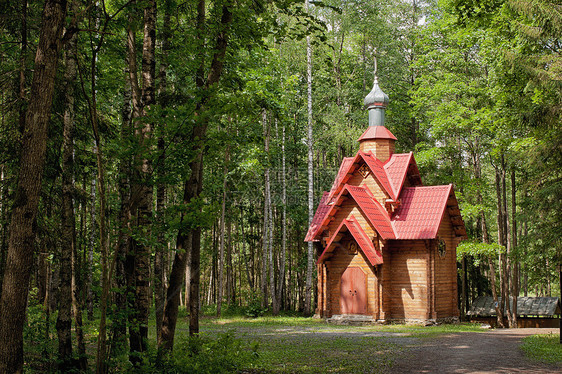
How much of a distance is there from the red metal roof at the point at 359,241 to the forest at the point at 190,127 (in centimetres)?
455

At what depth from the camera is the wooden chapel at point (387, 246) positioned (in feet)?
73.4

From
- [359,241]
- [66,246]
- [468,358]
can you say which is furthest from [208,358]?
[359,241]

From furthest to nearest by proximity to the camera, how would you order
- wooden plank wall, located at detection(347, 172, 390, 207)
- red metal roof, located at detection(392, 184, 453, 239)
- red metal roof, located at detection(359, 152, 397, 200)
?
1. wooden plank wall, located at detection(347, 172, 390, 207)
2. red metal roof, located at detection(359, 152, 397, 200)
3. red metal roof, located at detection(392, 184, 453, 239)

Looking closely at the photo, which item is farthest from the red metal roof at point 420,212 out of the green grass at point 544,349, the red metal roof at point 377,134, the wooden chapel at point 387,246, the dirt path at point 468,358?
the green grass at point 544,349

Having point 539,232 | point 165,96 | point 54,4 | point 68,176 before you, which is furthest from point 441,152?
point 54,4

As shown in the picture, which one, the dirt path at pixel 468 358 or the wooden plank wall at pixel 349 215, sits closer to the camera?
the dirt path at pixel 468 358

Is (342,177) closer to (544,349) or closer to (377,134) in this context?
(377,134)

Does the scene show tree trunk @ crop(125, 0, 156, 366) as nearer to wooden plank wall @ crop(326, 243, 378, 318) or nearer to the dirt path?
the dirt path

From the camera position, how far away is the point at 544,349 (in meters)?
12.9

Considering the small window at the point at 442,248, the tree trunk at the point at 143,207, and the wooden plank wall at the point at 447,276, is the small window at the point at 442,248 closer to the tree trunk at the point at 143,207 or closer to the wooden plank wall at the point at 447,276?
the wooden plank wall at the point at 447,276

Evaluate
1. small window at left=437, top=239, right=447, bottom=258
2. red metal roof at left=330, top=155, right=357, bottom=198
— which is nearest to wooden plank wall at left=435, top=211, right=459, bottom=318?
small window at left=437, top=239, right=447, bottom=258

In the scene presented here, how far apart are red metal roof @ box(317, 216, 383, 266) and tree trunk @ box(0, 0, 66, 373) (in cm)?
1761

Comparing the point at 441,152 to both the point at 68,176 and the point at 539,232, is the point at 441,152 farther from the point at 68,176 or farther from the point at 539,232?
the point at 68,176

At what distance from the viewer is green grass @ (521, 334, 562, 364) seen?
37.7 feet
